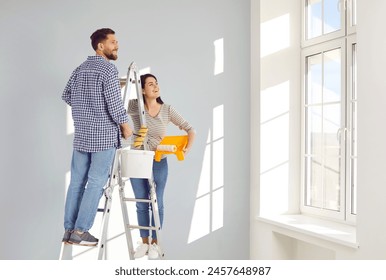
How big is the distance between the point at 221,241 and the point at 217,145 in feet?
2.91

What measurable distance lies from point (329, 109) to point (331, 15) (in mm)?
805

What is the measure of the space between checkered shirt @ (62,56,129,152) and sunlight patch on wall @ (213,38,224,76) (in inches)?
59.5

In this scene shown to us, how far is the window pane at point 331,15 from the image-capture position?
15.0 ft

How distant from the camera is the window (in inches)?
174

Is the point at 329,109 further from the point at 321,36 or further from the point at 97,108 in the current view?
the point at 97,108

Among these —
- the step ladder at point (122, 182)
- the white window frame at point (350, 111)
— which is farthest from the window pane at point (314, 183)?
the step ladder at point (122, 182)

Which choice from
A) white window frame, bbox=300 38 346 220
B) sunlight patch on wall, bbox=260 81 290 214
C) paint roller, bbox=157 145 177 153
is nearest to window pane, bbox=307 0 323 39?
white window frame, bbox=300 38 346 220

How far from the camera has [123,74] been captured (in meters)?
4.62

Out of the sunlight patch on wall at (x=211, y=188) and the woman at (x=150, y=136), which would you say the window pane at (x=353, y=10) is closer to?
the sunlight patch on wall at (x=211, y=188)

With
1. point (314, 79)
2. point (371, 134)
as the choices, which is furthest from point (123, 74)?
point (371, 134)

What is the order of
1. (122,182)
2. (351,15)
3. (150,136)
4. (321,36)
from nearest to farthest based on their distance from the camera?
(122,182) < (150,136) < (351,15) < (321,36)
